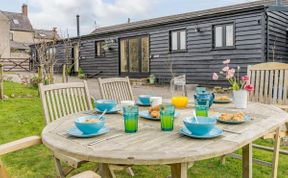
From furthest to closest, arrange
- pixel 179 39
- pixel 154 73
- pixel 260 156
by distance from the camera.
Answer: pixel 154 73 → pixel 179 39 → pixel 260 156

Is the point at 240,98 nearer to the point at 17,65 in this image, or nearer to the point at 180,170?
the point at 180,170

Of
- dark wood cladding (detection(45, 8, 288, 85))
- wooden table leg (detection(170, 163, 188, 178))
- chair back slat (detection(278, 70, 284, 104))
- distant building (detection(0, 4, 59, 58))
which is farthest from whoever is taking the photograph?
distant building (detection(0, 4, 59, 58))

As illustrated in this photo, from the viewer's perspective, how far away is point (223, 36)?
380 inches

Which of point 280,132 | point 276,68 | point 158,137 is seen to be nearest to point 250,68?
point 276,68

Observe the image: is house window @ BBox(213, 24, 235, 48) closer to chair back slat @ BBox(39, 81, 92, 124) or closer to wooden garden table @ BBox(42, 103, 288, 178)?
chair back slat @ BBox(39, 81, 92, 124)

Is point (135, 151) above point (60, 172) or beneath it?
above

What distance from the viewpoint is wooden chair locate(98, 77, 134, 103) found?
2852 mm

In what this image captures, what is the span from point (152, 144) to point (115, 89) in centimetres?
175

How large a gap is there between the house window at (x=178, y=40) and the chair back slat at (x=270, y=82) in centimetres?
797

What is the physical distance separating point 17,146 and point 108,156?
29.5 inches

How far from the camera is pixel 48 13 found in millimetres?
28984

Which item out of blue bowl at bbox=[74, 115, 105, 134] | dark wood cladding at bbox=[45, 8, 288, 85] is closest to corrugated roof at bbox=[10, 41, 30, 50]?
dark wood cladding at bbox=[45, 8, 288, 85]

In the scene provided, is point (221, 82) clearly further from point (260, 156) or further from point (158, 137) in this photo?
point (158, 137)

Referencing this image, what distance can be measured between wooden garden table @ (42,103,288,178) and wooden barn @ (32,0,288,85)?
753 centimetres
